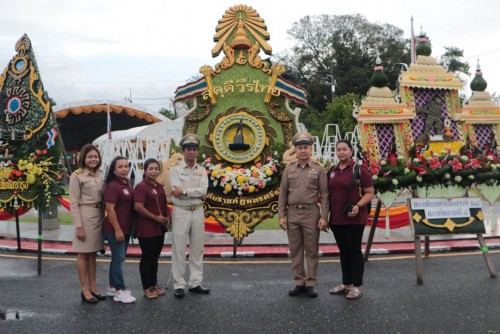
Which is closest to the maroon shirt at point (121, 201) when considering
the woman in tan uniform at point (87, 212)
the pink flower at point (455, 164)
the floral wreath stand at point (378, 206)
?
Answer: the woman in tan uniform at point (87, 212)

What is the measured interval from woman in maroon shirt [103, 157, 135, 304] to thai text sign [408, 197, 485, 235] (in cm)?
370

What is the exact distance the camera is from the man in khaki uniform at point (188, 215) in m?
5.69

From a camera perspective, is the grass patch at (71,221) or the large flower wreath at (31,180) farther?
the grass patch at (71,221)

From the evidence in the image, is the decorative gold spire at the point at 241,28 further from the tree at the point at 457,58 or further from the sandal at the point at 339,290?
the tree at the point at 457,58

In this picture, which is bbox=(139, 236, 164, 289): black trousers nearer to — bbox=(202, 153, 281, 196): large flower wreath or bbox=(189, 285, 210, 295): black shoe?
bbox=(189, 285, 210, 295): black shoe

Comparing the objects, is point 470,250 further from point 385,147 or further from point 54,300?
point 385,147

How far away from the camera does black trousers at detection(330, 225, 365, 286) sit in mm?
5504

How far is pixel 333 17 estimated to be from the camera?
155 ft

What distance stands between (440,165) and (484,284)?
1.70 m

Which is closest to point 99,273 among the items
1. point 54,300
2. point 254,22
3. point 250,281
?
point 54,300

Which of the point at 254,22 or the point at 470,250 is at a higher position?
the point at 254,22

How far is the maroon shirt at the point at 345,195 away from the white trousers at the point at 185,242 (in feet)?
5.10

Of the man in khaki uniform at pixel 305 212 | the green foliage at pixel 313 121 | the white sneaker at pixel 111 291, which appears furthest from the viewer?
the green foliage at pixel 313 121

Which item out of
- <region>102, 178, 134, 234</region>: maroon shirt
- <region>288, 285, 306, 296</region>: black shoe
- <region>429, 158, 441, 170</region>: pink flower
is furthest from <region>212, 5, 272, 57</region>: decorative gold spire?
<region>288, 285, 306, 296</region>: black shoe
